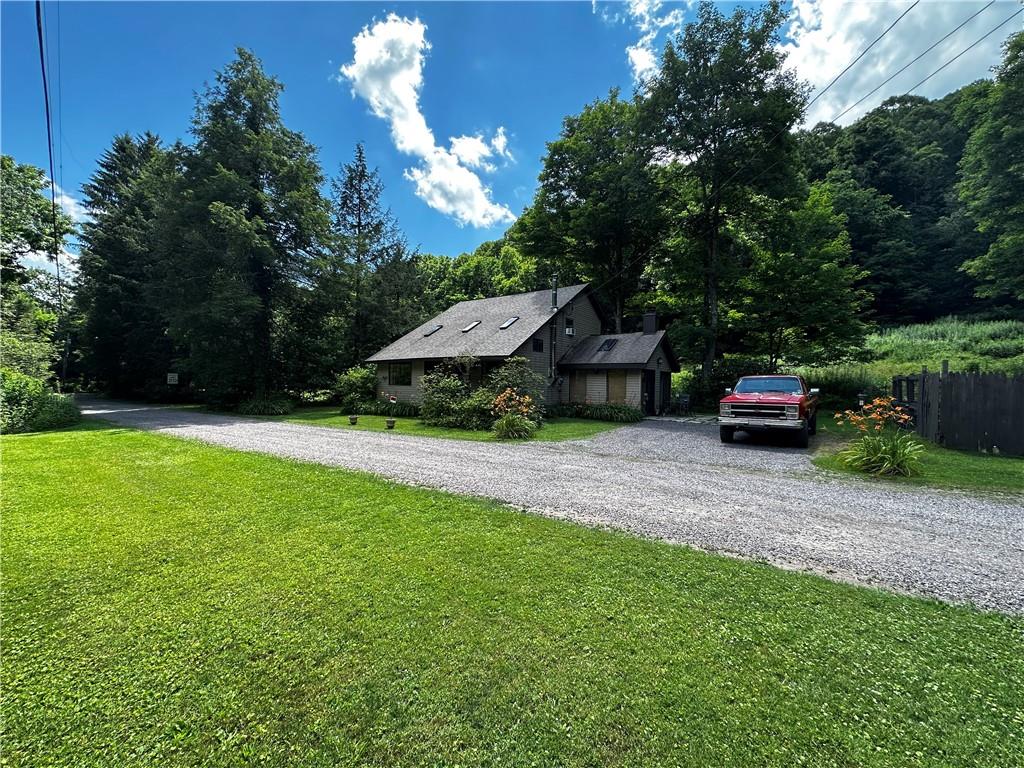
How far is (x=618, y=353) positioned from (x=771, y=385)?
7860mm

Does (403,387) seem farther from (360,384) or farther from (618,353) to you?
(618,353)

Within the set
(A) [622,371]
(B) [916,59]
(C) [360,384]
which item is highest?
(B) [916,59]

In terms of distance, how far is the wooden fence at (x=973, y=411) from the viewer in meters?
8.88

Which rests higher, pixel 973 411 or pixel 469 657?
pixel 973 411

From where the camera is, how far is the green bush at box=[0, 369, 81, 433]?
492 inches

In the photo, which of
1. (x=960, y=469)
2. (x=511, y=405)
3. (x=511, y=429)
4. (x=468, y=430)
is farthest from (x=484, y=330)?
(x=960, y=469)

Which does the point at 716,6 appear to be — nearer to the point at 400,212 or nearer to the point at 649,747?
the point at 400,212

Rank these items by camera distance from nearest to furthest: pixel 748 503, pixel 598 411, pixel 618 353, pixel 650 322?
pixel 748 503 < pixel 598 411 < pixel 618 353 < pixel 650 322

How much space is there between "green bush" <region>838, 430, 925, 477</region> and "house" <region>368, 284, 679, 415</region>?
9.91m

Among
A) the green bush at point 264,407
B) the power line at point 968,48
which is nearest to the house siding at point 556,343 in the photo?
the green bush at point 264,407

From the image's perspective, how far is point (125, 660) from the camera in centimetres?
246

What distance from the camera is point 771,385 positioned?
11.6 meters

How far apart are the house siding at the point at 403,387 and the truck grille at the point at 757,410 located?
13.8m

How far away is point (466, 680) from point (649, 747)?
3.29 feet
